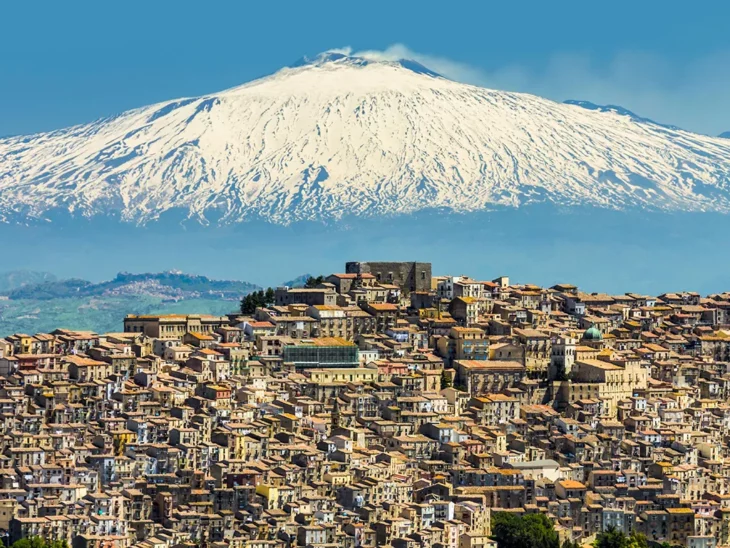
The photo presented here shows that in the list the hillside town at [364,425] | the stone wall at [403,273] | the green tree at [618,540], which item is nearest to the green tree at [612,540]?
the green tree at [618,540]

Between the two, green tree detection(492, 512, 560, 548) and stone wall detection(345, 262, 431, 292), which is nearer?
green tree detection(492, 512, 560, 548)

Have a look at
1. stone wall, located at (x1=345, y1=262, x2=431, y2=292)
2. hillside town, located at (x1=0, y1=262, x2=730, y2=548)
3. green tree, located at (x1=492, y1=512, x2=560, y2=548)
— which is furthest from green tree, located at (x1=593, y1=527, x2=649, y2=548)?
stone wall, located at (x1=345, y1=262, x2=431, y2=292)

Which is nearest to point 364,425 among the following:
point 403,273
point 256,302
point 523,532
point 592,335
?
point 523,532

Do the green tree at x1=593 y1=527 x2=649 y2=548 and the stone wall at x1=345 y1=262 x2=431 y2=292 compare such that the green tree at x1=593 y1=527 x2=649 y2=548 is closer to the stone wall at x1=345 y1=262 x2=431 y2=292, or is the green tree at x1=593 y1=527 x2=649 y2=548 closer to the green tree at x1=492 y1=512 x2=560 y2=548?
the green tree at x1=492 y1=512 x2=560 y2=548

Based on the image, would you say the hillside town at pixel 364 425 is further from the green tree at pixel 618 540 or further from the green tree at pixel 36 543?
the green tree at pixel 618 540

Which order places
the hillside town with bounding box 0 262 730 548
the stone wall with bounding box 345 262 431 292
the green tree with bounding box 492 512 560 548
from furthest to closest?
the stone wall with bounding box 345 262 431 292, the green tree with bounding box 492 512 560 548, the hillside town with bounding box 0 262 730 548

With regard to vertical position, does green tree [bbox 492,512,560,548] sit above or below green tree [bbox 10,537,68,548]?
above

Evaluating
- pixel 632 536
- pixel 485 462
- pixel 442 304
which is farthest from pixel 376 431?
pixel 442 304
